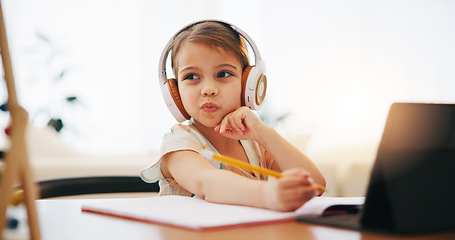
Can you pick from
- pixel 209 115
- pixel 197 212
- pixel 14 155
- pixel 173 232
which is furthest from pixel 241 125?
pixel 14 155

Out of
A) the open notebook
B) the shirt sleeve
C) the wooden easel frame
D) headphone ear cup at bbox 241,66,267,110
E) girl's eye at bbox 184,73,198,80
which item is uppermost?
the wooden easel frame

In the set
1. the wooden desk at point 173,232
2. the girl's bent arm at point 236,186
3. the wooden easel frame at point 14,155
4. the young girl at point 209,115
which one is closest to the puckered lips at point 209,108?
the young girl at point 209,115

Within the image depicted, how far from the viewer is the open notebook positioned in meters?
0.51

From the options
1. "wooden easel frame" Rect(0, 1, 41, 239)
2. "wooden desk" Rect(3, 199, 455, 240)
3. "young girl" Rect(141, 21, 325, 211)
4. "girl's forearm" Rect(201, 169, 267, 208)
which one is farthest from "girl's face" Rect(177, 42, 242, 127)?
"wooden easel frame" Rect(0, 1, 41, 239)

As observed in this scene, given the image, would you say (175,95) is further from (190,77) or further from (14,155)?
(14,155)

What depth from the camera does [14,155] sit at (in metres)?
0.32

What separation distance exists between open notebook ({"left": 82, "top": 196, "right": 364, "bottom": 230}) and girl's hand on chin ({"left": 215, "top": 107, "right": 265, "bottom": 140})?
0.90 feet

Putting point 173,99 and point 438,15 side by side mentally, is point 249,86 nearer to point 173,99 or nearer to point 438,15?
point 173,99

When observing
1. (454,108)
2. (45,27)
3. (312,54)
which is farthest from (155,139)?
(454,108)

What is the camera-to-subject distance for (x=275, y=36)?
451cm

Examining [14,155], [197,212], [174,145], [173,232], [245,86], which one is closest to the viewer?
[14,155]

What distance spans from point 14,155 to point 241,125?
0.66m

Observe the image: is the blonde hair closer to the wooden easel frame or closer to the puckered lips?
the puckered lips

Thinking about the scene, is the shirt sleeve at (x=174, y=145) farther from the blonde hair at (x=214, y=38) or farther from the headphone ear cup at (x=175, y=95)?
the blonde hair at (x=214, y=38)
